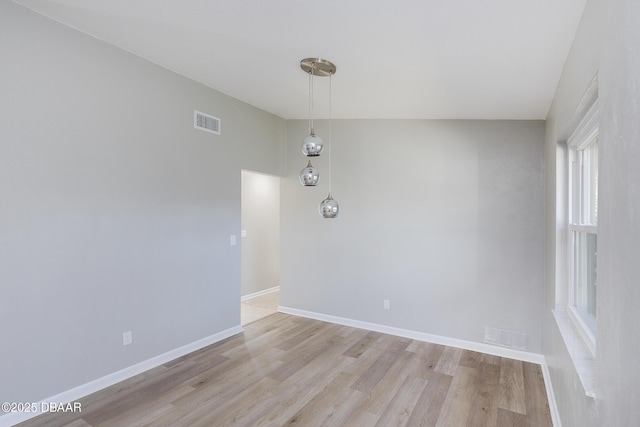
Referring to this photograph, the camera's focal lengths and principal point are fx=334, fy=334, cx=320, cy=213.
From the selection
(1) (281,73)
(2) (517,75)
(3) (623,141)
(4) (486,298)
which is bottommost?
(4) (486,298)

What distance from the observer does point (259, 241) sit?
6.01 m

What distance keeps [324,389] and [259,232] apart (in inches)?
140

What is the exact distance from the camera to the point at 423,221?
13.1 feet

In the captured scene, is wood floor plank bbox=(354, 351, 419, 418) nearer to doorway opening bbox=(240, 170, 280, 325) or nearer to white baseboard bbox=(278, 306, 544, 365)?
white baseboard bbox=(278, 306, 544, 365)

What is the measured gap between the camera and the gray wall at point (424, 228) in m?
3.54

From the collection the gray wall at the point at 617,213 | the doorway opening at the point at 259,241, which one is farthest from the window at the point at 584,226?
the doorway opening at the point at 259,241

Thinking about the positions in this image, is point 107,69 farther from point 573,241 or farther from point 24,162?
point 573,241

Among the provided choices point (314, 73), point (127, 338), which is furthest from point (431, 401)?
point (314, 73)

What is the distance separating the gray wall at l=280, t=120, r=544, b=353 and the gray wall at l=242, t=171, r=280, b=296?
42.4 inches

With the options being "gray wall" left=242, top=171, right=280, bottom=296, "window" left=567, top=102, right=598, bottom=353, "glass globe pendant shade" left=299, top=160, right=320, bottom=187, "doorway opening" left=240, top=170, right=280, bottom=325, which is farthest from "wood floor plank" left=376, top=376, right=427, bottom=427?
"gray wall" left=242, top=171, right=280, bottom=296

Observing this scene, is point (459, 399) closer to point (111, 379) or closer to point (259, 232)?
point (111, 379)

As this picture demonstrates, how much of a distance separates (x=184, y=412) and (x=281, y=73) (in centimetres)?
288

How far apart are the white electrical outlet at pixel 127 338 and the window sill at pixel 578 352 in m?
3.20

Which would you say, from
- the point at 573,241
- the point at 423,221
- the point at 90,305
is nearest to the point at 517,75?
the point at 573,241
